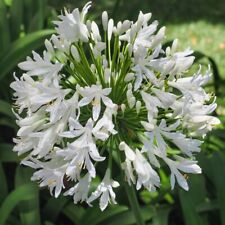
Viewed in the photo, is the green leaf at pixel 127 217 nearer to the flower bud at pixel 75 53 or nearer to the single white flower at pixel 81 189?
the single white flower at pixel 81 189

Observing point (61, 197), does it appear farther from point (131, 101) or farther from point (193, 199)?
point (131, 101)

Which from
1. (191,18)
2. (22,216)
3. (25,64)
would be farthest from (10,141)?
(191,18)

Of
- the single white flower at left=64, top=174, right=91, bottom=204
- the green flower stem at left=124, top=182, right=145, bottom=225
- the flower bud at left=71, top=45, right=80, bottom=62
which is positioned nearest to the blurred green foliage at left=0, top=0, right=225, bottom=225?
the green flower stem at left=124, top=182, right=145, bottom=225

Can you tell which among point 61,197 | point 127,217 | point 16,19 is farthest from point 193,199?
point 16,19

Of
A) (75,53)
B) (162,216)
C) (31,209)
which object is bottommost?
(162,216)

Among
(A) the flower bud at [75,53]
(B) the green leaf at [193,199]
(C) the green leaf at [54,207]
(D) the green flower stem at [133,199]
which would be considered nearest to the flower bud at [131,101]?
(A) the flower bud at [75,53]

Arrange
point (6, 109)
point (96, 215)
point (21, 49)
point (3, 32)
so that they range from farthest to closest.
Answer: point (3, 32) < point (21, 49) < point (6, 109) < point (96, 215)
